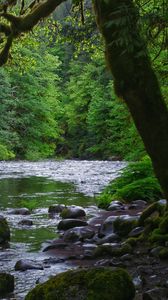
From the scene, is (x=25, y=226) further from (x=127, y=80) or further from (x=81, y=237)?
(x=127, y=80)

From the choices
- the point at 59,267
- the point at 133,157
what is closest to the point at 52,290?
the point at 59,267

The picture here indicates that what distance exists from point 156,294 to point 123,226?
12.3 feet

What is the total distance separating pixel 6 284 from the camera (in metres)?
6.02

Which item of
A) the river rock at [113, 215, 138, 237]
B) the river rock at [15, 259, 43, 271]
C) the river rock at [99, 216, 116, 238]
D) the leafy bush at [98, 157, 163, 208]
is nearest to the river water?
the river rock at [15, 259, 43, 271]

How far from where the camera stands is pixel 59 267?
7.09 meters

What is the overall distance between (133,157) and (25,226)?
39.5ft

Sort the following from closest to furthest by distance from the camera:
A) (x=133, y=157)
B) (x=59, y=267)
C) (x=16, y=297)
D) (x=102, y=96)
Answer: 1. (x=16, y=297)
2. (x=59, y=267)
3. (x=133, y=157)
4. (x=102, y=96)

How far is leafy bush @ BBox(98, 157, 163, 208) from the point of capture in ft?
44.3

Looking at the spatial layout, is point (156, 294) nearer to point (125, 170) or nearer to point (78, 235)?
point (78, 235)

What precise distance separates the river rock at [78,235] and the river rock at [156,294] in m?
3.68

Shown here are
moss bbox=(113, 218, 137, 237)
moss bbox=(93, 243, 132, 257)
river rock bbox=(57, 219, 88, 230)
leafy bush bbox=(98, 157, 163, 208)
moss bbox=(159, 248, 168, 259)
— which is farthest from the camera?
leafy bush bbox=(98, 157, 163, 208)

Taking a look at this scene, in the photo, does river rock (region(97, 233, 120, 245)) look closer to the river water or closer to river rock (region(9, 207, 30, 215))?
the river water

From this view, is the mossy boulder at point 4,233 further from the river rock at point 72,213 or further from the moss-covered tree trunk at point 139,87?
the moss-covered tree trunk at point 139,87

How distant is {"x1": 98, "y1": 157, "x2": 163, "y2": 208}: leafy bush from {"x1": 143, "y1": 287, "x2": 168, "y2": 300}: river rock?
7576 mm
